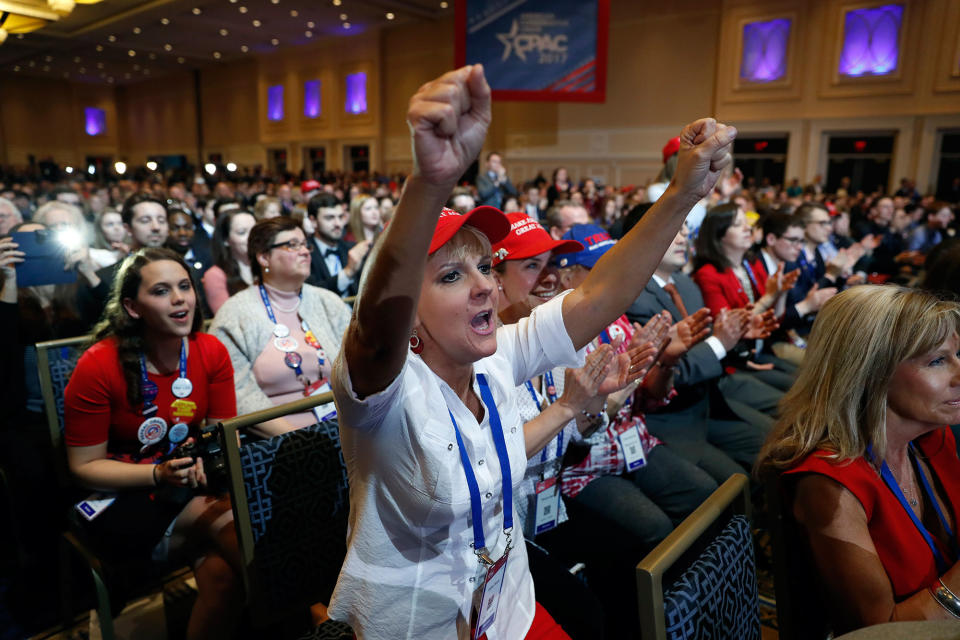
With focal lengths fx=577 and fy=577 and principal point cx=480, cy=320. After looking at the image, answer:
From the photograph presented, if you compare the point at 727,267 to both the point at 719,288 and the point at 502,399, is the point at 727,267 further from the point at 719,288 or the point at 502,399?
the point at 502,399

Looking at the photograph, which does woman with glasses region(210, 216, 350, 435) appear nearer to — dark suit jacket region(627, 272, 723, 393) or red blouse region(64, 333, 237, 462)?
red blouse region(64, 333, 237, 462)

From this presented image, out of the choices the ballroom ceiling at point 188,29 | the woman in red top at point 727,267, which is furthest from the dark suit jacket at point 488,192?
the ballroom ceiling at point 188,29

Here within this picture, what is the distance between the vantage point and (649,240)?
1182mm

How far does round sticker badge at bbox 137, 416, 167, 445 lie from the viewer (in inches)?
71.5

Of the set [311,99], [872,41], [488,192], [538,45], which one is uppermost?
[311,99]

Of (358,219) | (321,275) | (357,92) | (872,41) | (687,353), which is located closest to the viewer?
(687,353)

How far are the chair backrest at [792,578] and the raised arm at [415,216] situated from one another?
1.06 meters

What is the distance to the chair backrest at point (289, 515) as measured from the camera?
1468 mm

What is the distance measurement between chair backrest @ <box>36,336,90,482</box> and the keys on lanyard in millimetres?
1726

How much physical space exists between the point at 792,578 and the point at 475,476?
853 mm

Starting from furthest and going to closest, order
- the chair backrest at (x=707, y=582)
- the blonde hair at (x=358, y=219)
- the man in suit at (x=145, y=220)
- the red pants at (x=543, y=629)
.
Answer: the blonde hair at (x=358, y=219), the man in suit at (x=145, y=220), the red pants at (x=543, y=629), the chair backrest at (x=707, y=582)

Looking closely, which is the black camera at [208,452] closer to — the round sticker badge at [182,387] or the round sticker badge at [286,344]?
the round sticker badge at [182,387]

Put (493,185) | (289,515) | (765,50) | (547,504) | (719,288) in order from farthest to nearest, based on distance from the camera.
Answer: (765,50), (493,185), (719,288), (547,504), (289,515)

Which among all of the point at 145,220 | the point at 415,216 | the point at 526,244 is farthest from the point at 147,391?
the point at 145,220
